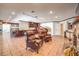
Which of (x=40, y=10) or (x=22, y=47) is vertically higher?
(x=40, y=10)

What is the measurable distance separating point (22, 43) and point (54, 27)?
1.68 ft

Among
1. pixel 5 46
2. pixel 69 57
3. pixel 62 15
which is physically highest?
pixel 62 15

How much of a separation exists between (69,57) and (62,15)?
0.61 metres

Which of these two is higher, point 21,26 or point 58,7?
point 58,7

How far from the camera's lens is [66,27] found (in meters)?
2.51

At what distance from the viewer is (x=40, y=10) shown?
251cm

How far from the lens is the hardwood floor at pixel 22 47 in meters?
2.53

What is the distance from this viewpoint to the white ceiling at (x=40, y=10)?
2.51 m

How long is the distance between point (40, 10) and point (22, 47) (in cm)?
59

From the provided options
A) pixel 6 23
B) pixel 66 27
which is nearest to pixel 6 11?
pixel 6 23

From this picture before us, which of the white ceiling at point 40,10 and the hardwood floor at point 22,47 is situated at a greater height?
the white ceiling at point 40,10

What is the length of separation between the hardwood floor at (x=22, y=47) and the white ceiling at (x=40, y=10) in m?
0.29

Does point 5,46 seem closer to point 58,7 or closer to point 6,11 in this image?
point 6,11

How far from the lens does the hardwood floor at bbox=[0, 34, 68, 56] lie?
8.30 ft
